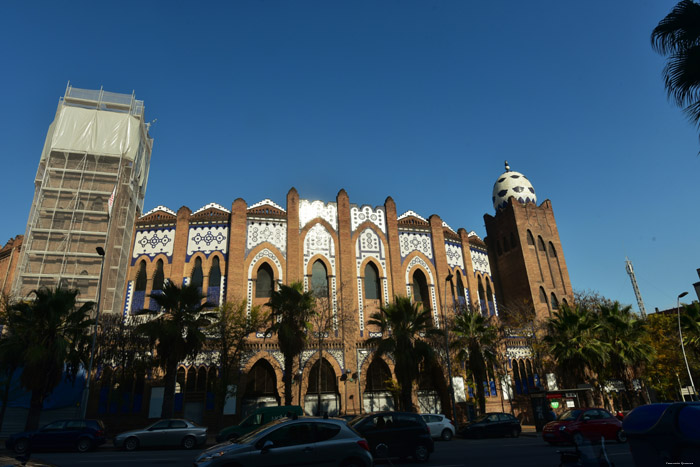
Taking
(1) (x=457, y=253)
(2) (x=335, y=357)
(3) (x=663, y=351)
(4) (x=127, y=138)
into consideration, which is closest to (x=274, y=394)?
(2) (x=335, y=357)

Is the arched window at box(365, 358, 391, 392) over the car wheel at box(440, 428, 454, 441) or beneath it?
over

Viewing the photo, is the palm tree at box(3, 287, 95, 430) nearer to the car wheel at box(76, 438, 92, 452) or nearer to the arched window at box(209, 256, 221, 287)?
the car wheel at box(76, 438, 92, 452)

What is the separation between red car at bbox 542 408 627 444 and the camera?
15627 mm

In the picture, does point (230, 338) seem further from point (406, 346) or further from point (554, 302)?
point (554, 302)

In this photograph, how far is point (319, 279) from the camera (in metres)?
A: 31.9

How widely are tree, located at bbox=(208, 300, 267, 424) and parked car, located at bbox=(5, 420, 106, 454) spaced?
26.6ft

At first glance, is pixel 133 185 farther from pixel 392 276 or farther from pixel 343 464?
pixel 343 464

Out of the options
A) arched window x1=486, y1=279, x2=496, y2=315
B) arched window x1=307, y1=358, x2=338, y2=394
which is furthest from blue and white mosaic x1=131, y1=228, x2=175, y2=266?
arched window x1=486, y1=279, x2=496, y2=315

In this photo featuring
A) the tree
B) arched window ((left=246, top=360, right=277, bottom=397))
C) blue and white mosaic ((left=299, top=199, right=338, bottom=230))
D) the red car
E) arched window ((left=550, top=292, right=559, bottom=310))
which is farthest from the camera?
arched window ((left=550, top=292, right=559, bottom=310))

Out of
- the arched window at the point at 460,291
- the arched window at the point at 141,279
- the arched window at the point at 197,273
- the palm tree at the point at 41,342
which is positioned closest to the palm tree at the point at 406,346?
the arched window at the point at 460,291

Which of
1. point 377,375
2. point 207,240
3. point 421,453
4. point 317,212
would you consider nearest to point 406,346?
point 377,375

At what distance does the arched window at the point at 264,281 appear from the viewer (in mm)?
30797

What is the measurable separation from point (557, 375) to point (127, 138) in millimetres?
39013

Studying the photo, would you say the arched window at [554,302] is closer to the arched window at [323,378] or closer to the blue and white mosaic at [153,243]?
the arched window at [323,378]
